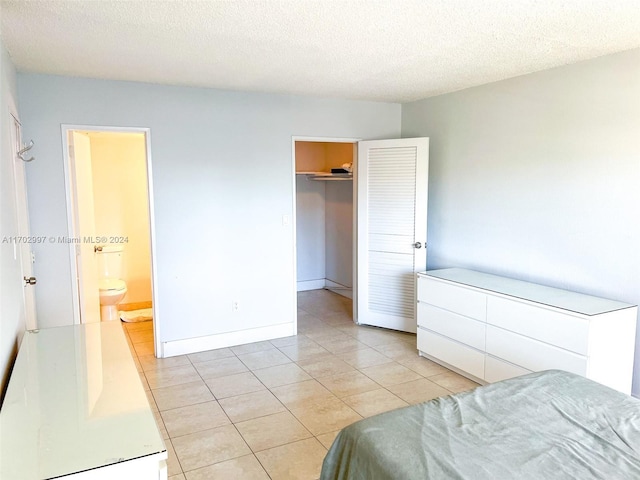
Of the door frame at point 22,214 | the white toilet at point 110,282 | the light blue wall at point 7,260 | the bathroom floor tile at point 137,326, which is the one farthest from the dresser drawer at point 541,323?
the white toilet at point 110,282

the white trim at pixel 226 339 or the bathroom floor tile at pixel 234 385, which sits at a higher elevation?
the white trim at pixel 226 339

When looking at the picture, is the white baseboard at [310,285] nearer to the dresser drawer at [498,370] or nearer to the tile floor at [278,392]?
the tile floor at [278,392]

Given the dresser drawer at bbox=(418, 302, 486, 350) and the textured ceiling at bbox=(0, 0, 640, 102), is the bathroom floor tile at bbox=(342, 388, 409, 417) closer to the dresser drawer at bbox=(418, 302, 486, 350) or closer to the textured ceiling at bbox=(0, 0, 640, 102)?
the dresser drawer at bbox=(418, 302, 486, 350)

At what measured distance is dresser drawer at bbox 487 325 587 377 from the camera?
9.37 feet

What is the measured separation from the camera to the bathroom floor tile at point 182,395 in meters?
3.28

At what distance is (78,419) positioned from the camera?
157 centimetres

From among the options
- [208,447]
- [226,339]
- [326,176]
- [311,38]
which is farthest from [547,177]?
[326,176]

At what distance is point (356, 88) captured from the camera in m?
4.15

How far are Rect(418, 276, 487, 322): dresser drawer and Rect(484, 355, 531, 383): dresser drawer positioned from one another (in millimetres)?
316

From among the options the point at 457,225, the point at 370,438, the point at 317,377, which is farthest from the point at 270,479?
the point at 457,225

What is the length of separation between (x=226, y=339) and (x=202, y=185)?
5.01 feet

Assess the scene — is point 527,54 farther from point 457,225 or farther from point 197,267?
point 197,267

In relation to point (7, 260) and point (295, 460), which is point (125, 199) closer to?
point (7, 260)

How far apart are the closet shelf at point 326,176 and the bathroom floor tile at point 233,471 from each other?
422 centimetres
